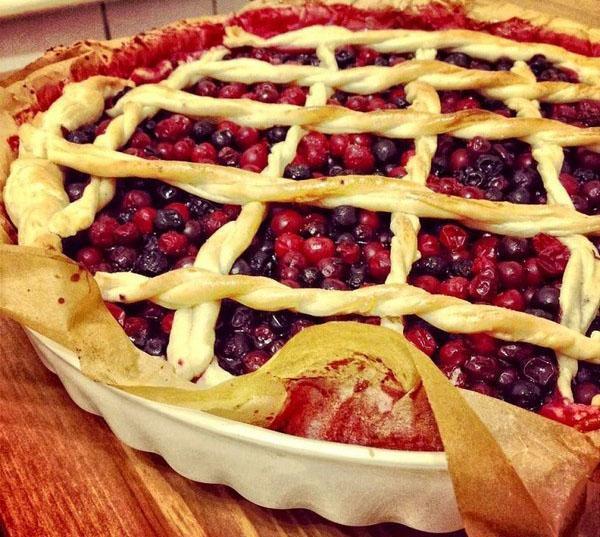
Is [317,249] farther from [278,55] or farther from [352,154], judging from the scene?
[278,55]

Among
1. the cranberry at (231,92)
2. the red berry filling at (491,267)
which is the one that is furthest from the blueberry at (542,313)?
the cranberry at (231,92)

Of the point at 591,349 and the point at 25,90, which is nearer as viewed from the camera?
the point at 591,349

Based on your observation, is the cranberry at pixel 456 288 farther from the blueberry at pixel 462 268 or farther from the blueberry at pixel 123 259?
the blueberry at pixel 123 259

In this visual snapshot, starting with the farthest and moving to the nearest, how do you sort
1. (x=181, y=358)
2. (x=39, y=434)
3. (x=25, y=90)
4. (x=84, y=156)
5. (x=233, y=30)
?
(x=233, y=30), (x=25, y=90), (x=84, y=156), (x=39, y=434), (x=181, y=358)

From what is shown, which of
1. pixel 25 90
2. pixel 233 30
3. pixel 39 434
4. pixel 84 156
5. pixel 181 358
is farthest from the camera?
pixel 233 30

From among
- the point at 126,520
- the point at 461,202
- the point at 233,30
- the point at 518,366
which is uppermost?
the point at 233,30

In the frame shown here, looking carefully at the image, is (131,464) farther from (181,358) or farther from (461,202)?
(461,202)

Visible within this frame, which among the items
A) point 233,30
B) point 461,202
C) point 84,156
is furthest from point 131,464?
point 233,30

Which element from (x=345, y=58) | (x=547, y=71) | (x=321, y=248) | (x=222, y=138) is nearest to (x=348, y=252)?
(x=321, y=248)
